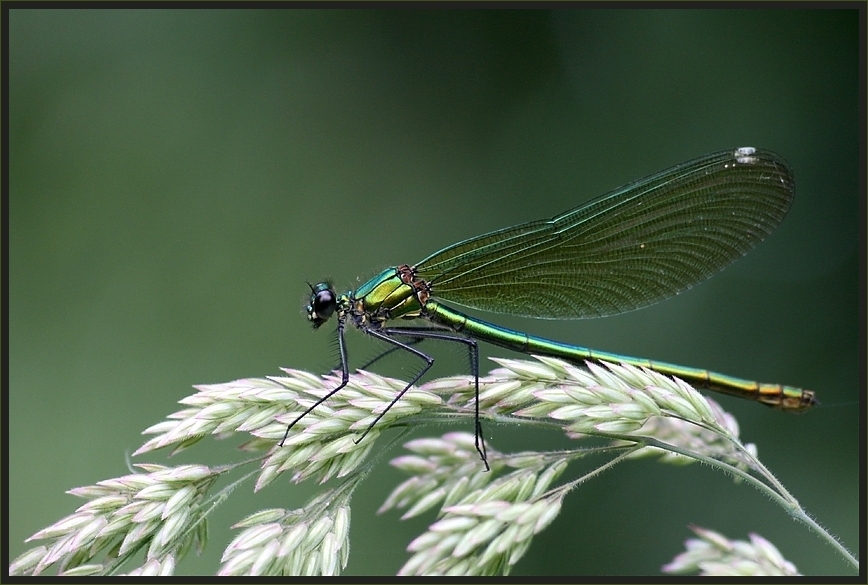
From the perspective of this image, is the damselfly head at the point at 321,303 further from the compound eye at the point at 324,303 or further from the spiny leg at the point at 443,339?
the spiny leg at the point at 443,339

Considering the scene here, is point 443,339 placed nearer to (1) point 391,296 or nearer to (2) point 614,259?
(1) point 391,296

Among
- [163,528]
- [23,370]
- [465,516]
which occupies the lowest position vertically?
[465,516]

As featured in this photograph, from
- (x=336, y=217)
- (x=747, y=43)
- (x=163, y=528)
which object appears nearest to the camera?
(x=163, y=528)

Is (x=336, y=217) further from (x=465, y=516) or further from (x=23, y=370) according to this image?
(x=465, y=516)

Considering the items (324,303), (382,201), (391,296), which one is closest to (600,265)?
(391,296)

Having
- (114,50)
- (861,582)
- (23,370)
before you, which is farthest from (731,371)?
(114,50)

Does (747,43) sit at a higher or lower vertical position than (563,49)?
lower

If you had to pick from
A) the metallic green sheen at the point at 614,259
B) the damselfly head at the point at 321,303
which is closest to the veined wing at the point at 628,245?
the metallic green sheen at the point at 614,259
